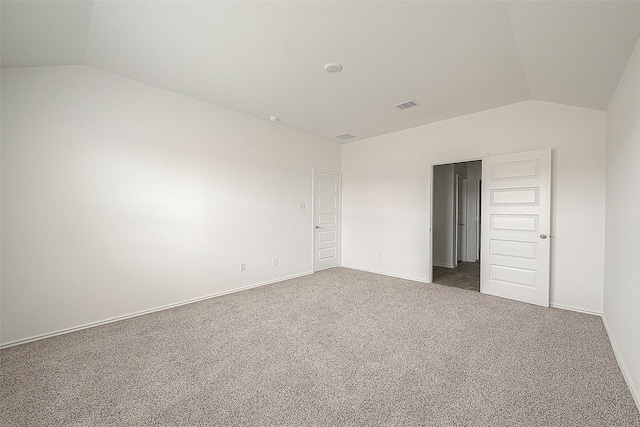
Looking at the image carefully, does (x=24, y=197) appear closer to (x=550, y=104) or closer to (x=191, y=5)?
(x=191, y=5)

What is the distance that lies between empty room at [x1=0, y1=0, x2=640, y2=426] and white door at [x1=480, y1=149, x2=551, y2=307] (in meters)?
0.03

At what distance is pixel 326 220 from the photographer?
5.46 metres

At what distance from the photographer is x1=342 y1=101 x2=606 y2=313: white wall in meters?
3.06

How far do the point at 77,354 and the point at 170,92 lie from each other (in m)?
3.04

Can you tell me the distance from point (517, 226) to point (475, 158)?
1.17 m

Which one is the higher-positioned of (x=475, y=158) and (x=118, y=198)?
(x=475, y=158)

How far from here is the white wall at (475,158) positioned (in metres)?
3.06

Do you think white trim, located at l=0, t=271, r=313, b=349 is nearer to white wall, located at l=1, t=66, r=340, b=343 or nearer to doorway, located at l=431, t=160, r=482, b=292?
white wall, located at l=1, t=66, r=340, b=343

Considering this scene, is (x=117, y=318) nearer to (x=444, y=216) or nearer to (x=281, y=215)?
(x=281, y=215)

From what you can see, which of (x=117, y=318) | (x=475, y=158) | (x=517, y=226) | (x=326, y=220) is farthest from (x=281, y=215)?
(x=517, y=226)

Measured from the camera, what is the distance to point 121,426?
148cm

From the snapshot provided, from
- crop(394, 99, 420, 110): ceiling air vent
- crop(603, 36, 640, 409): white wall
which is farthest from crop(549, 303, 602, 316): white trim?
crop(394, 99, 420, 110): ceiling air vent

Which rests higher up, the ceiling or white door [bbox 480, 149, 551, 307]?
the ceiling

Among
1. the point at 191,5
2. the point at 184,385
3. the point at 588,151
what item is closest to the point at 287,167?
the point at 191,5
